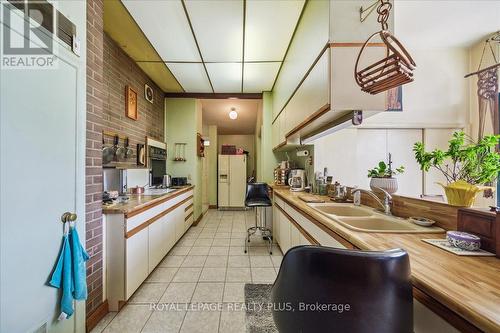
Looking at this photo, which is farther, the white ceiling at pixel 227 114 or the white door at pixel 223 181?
the white door at pixel 223 181

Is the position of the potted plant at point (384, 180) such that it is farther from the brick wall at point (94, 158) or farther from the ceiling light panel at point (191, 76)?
the ceiling light panel at point (191, 76)

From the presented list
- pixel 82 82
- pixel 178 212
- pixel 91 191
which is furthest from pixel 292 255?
pixel 178 212

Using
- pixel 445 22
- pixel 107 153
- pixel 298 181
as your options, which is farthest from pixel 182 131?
pixel 445 22

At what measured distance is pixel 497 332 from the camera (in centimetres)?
47

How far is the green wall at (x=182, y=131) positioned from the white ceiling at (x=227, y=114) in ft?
1.59

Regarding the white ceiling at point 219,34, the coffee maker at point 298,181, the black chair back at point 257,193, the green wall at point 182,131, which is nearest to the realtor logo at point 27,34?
the white ceiling at point 219,34

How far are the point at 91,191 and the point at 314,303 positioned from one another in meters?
1.76

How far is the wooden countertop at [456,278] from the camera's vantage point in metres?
0.52

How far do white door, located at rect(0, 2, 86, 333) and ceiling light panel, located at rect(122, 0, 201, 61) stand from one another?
83 centimetres

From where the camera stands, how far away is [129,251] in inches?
74.1

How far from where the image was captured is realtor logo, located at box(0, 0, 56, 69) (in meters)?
1.02

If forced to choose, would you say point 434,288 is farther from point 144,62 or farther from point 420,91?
point 144,62

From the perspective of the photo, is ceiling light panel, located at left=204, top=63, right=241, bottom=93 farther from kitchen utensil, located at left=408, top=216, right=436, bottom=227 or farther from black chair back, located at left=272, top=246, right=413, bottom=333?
black chair back, located at left=272, top=246, right=413, bottom=333

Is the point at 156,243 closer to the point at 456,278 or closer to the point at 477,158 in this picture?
the point at 456,278
